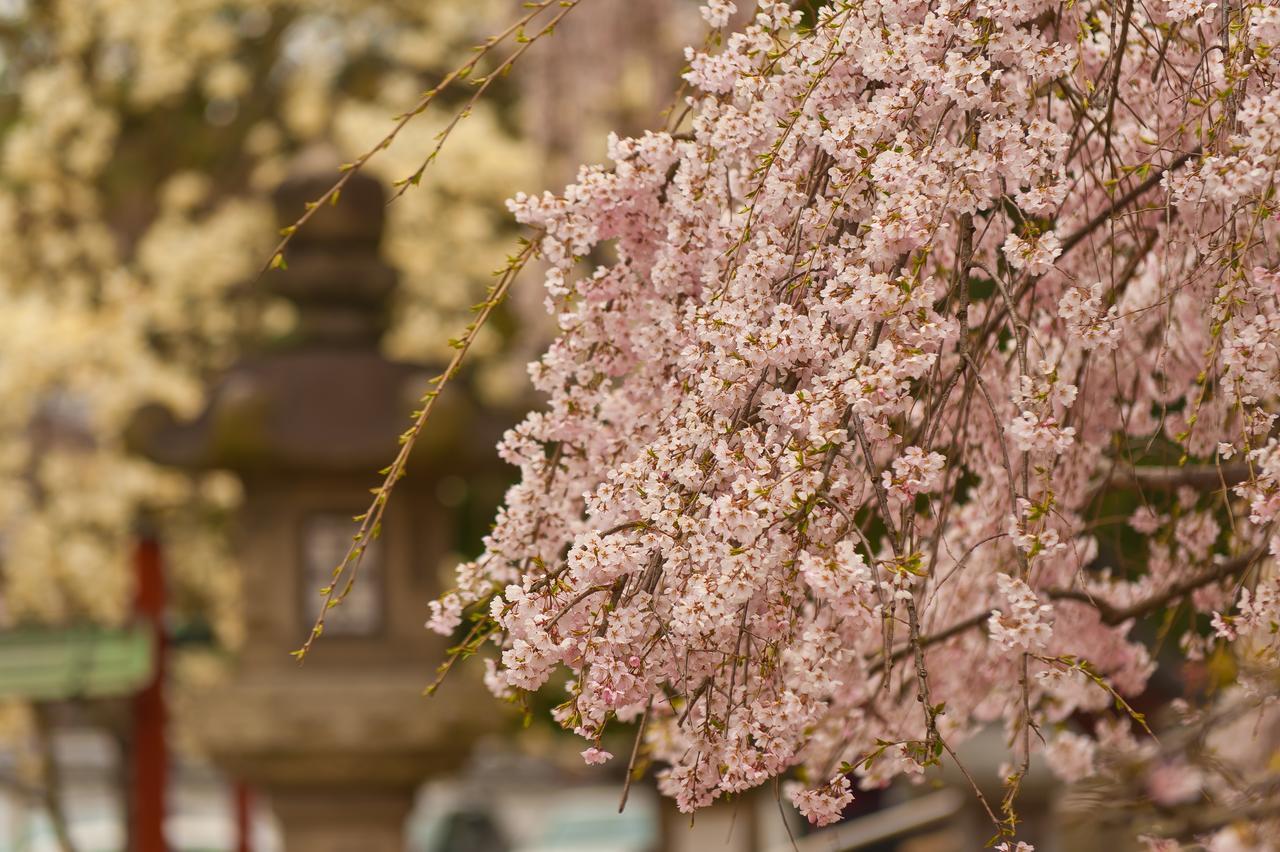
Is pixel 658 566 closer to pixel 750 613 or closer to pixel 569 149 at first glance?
pixel 750 613

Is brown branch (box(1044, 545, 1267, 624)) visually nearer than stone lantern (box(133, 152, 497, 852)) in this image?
Yes

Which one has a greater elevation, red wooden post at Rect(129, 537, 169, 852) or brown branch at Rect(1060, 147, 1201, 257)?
red wooden post at Rect(129, 537, 169, 852)

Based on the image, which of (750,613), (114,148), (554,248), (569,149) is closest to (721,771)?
(750,613)

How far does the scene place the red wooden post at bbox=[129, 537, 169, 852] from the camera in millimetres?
6988

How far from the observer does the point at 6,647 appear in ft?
22.7

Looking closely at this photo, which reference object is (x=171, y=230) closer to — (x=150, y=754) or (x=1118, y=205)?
(x=150, y=754)

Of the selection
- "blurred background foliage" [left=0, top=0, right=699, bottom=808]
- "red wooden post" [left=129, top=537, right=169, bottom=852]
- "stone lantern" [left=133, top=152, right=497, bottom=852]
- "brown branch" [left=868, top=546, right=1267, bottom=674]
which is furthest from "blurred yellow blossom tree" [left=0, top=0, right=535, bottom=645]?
"brown branch" [left=868, top=546, right=1267, bottom=674]

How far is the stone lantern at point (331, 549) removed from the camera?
627cm

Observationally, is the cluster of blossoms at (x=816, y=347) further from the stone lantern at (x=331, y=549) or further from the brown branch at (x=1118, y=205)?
the stone lantern at (x=331, y=549)

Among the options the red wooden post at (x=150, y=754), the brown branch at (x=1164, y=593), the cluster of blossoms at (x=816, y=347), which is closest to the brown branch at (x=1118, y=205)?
the cluster of blossoms at (x=816, y=347)

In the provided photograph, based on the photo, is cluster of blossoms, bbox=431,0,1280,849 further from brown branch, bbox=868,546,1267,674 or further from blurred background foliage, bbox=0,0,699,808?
blurred background foliage, bbox=0,0,699,808

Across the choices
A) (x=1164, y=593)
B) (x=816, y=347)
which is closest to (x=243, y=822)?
(x=1164, y=593)

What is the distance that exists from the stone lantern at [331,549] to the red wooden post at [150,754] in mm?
370

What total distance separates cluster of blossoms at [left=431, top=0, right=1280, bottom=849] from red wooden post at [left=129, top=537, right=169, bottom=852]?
4.83 meters
